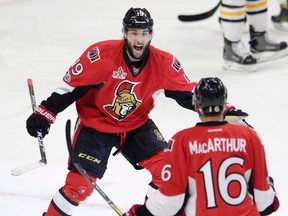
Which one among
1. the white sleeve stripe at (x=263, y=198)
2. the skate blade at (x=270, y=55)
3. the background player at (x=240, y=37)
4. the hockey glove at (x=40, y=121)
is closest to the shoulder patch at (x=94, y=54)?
the hockey glove at (x=40, y=121)

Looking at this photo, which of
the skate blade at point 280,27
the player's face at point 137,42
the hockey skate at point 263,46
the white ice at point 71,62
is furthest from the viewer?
the skate blade at point 280,27

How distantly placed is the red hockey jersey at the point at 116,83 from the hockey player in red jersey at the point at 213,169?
0.72m

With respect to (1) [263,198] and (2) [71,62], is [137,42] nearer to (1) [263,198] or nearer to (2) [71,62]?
(1) [263,198]

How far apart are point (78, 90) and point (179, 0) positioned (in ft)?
13.5

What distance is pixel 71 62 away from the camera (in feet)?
17.8

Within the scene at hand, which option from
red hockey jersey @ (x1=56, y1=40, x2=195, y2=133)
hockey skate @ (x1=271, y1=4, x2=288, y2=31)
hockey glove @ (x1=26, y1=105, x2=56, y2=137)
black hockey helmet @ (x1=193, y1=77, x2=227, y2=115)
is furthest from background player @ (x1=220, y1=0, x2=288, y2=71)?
black hockey helmet @ (x1=193, y1=77, x2=227, y2=115)

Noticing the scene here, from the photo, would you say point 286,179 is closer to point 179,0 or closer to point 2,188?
point 2,188

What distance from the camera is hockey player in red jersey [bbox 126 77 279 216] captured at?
7.25 ft

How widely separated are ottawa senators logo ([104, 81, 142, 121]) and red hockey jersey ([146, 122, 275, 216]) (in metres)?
0.74

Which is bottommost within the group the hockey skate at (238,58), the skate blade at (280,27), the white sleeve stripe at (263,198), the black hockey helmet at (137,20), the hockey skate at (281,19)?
the skate blade at (280,27)

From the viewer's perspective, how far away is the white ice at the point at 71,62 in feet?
11.7

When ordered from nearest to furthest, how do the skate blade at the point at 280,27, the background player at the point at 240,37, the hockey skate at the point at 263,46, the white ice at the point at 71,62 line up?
the white ice at the point at 71,62 < the background player at the point at 240,37 < the hockey skate at the point at 263,46 < the skate blade at the point at 280,27

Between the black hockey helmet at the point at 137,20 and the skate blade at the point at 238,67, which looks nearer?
the black hockey helmet at the point at 137,20

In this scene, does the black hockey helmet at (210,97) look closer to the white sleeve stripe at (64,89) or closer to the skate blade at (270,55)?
the white sleeve stripe at (64,89)
